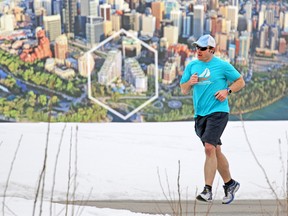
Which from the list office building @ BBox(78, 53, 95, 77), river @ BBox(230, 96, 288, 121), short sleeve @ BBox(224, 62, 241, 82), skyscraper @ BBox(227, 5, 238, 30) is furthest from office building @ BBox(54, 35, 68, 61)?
short sleeve @ BBox(224, 62, 241, 82)

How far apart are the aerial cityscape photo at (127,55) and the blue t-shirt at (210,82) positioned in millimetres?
1547

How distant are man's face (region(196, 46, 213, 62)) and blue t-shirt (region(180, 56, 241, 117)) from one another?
0.08ft

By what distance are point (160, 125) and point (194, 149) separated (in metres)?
Result: 0.34

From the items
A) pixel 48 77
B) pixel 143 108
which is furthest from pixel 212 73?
pixel 48 77

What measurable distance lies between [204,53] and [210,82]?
16 cm

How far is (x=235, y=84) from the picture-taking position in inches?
146

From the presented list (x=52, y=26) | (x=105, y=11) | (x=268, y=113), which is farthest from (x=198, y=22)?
(x=52, y=26)

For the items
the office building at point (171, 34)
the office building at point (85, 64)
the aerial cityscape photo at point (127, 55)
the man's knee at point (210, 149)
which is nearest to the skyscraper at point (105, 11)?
the aerial cityscape photo at point (127, 55)

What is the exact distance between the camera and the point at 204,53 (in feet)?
12.0

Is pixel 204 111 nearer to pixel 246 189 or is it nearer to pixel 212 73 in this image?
pixel 212 73

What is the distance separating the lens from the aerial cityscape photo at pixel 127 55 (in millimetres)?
5254

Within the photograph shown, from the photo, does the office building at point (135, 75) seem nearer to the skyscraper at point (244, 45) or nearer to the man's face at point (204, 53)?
the skyscraper at point (244, 45)

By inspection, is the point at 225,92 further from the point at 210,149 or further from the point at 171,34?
the point at 171,34

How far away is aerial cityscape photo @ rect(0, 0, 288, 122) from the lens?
5.25m
